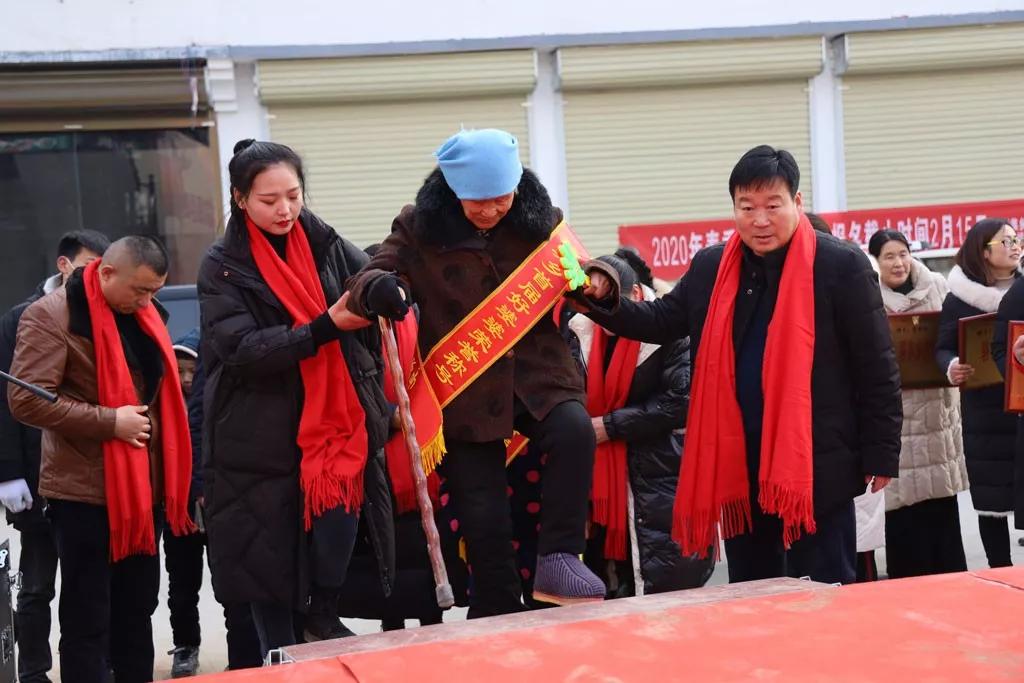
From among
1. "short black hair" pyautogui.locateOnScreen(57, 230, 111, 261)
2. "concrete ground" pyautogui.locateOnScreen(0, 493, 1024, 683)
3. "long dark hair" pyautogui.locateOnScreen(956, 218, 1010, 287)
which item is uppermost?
"short black hair" pyautogui.locateOnScreen(57, 230, 111, 261)

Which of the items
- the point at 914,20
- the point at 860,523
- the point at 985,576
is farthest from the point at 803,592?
the point at 914,20

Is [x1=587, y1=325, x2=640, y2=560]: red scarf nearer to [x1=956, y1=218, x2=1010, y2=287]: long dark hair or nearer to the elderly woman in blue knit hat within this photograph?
the elderly woman in blue knit hat

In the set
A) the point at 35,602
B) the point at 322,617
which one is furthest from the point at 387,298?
the point at 35,602

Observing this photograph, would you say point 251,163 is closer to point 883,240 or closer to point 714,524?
point 714,524

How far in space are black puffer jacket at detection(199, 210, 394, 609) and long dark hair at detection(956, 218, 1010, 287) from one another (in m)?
3.83

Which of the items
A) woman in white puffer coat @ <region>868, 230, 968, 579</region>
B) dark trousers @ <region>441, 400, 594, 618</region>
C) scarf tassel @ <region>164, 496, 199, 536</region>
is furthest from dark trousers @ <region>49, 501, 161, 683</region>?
woman in white puffer coat @ <region>868, 230, 968, 579</region>

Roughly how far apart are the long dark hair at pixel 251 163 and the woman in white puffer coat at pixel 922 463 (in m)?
3.67

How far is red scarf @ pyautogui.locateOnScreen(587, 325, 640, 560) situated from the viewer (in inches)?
220

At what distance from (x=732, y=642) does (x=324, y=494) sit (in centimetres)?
160

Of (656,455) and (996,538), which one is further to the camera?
(996,538)

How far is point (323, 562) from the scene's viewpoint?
427 centimetres

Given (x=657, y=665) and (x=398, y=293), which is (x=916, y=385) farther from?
(x=657, y=665)

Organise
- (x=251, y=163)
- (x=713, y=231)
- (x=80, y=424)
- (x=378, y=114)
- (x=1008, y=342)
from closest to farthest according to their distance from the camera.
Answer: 1. (x=251, y=163)
2. (x=80, y=424)
3. (x=1008, y=342)
4. (x=713, y=231)
5. (x=378, y=114)

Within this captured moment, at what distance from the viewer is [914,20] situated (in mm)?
16094
